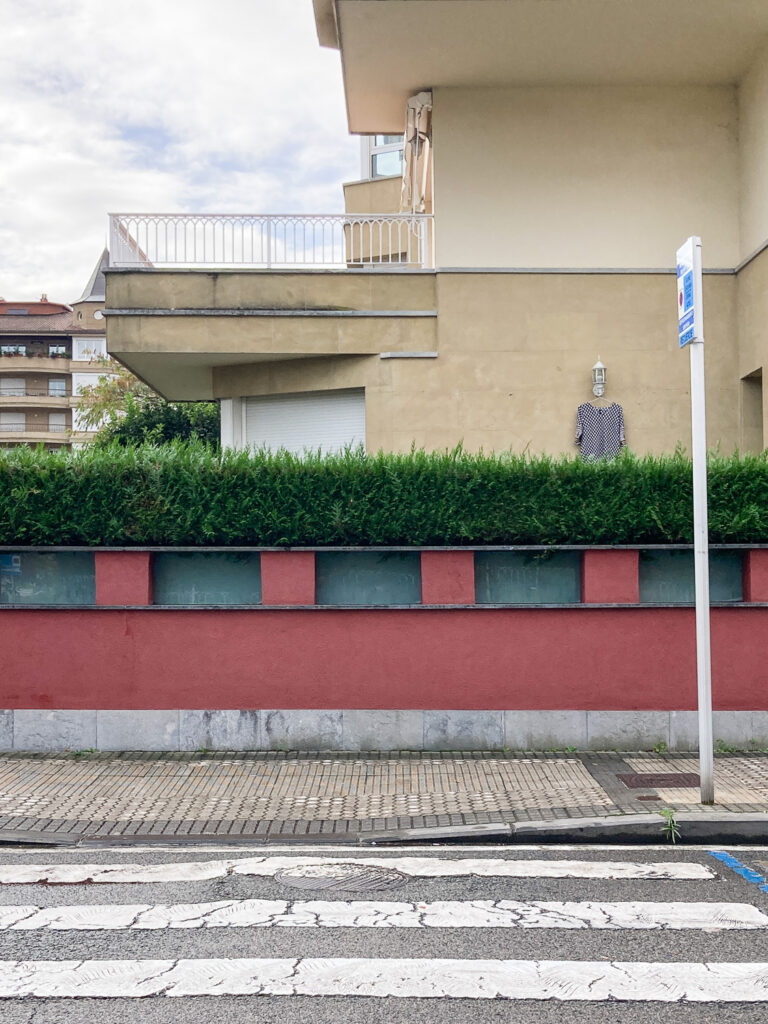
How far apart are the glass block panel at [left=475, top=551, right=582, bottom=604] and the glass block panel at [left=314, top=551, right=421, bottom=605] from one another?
2.19 ft

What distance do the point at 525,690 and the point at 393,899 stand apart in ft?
13.6

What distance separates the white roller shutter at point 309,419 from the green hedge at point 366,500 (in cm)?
458

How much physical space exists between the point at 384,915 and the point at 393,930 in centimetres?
24

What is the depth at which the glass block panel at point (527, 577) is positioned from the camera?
973 centimetres

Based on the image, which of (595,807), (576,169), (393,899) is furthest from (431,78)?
(393,899)

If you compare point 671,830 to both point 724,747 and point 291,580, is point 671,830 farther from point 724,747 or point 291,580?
point 291,580

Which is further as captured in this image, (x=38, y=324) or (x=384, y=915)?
(x=38, y=324)

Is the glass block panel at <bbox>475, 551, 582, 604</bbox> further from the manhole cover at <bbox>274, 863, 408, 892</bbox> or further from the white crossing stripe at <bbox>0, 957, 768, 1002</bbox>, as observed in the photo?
the white crossing stripe at <bbox>0, 957, 768, 1002</bbox>

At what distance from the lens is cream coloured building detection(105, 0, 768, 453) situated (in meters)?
13.9

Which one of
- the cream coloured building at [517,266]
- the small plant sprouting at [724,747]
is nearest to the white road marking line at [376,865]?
the small plant sprouting at [724,747]

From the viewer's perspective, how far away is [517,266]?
14.2m

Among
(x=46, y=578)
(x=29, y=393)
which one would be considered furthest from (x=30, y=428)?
(x=46, y=578)

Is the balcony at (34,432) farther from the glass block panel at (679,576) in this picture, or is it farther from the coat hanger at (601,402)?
the glass block panel at (679,576)

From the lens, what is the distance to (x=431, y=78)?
14250 millimetres
